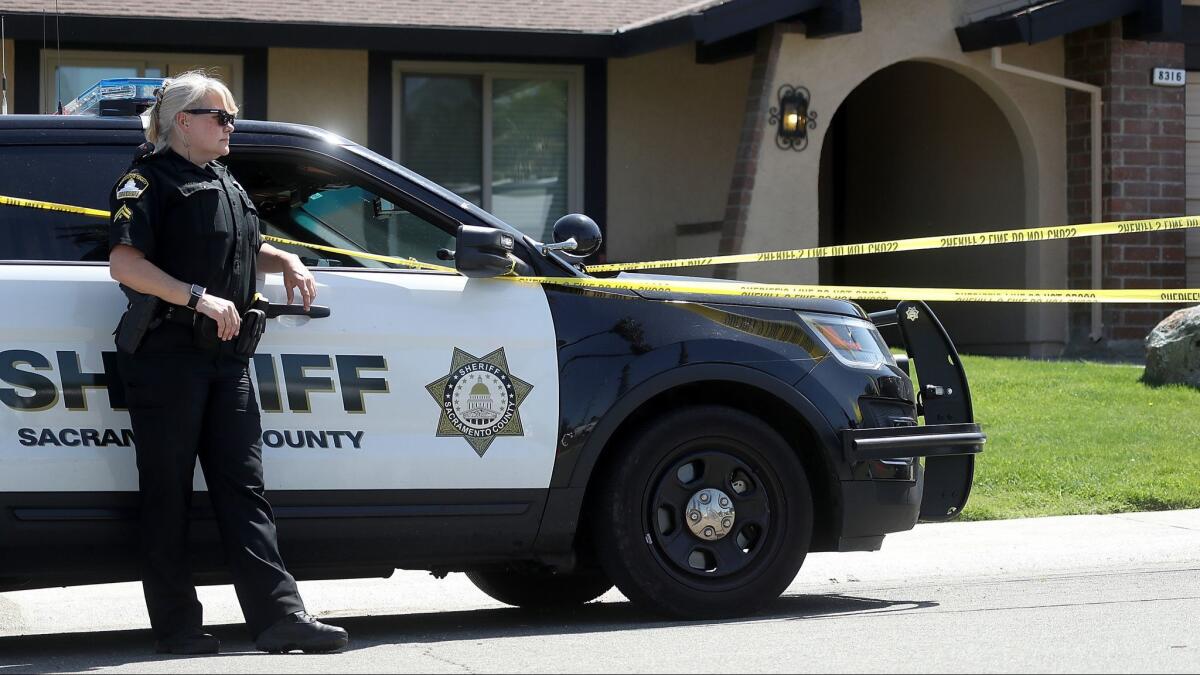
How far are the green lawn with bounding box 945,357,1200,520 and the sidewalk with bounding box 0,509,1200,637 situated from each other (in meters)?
0.29

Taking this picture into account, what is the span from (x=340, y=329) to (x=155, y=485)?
766 mm

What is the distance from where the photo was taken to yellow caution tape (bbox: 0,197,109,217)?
5.42 metres

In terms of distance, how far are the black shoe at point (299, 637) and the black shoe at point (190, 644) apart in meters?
0.15

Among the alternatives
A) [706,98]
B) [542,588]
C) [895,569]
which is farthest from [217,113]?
[706,98]

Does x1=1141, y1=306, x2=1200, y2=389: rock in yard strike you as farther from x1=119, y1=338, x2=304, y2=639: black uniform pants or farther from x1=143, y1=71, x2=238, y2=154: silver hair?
x1=143, y1=71, x2=238, y2=154: silver hair

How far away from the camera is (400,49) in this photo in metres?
14.0

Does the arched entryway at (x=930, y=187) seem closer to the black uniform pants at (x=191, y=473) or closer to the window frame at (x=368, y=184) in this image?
the window frame at (x=368, y=184)

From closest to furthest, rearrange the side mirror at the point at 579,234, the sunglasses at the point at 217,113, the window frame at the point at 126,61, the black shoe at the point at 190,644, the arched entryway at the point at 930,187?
the sunglasses at the point at 217,113 < the black shoe at the point at 190,644 < the side mirror at the point at 579,234 < the window frame at the point at 126,61 < the arched entryway at the point at 930,187

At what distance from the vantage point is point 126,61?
14398 millimetres

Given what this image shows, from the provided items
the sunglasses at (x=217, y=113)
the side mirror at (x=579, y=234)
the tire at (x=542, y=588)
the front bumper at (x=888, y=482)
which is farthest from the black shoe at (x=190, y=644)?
the front bumper at (x=888, y=482)

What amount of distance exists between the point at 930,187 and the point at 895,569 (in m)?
10.8

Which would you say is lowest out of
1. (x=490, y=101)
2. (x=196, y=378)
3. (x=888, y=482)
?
(x=888, y=482)

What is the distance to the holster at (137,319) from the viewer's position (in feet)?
16.9

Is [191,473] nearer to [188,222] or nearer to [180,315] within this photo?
[180,315]
